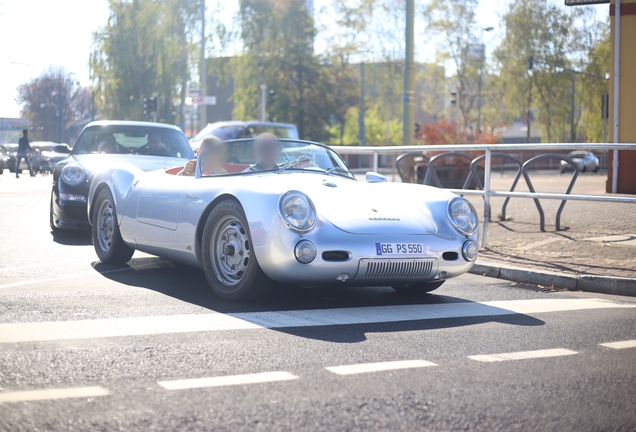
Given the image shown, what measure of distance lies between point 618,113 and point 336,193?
44.6 feet

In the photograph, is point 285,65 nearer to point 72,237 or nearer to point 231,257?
point 72,237

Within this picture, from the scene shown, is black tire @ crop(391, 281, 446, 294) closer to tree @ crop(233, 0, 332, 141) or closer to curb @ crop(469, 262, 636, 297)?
curb @ crop(469, 262, 636, 297)

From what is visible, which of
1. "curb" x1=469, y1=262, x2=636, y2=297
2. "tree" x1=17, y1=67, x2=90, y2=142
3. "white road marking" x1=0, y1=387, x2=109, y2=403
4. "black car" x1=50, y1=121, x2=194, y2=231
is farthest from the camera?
"tree" x1=17, y1=67, x2=90, y2=142

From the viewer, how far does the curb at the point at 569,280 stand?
7707 mm

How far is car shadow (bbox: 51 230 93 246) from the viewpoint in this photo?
10.3 metres

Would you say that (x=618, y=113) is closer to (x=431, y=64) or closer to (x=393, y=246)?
(x=393, y=246)

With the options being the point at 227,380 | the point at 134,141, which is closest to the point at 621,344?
the point at 227,380

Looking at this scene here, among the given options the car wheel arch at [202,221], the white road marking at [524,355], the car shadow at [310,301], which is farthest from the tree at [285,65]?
the white road marking at [524,355]

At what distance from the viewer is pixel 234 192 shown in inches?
253

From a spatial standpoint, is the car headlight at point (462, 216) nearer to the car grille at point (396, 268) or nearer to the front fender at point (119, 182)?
the car grille at point (396, 268)

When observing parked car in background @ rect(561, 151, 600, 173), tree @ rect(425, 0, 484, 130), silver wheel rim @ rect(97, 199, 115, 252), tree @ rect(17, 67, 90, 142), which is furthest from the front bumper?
tree @ rect(17, 67, 90, 142)

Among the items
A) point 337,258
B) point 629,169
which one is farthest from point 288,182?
point 629,169

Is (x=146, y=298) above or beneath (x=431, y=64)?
beneath

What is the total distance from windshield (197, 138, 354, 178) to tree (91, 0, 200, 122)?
54396mm
